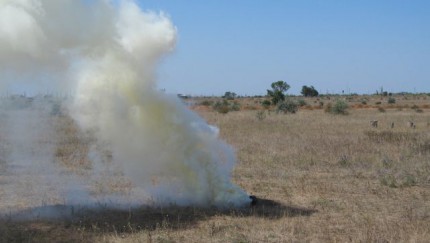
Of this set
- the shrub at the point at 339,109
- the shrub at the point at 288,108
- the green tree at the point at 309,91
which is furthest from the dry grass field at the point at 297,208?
the green tree at the point at 309,91

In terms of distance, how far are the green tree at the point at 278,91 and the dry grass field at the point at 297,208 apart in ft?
148

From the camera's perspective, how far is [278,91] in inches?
2717

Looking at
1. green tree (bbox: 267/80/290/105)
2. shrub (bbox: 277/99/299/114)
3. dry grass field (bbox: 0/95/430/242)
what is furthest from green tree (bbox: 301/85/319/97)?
dry grass field (bbox: 0/95/430/242)

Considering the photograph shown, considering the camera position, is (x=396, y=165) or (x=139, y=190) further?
(x=396, y=165)

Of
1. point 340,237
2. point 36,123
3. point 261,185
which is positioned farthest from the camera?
point 36,123

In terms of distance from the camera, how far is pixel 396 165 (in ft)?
58.2

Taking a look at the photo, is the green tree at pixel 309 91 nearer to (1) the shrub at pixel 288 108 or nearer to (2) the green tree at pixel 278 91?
(2) the green tree at pixel 278 91

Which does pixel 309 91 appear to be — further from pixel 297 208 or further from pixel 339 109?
pixel 297 208

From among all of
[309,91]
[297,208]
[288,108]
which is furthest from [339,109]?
[309,91]

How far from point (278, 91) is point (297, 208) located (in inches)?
2273

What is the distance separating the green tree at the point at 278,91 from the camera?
67688 millimetres

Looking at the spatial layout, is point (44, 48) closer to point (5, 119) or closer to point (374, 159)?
point (5, 119)

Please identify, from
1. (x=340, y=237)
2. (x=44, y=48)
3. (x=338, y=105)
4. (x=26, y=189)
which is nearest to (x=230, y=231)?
(x=340, y=237)

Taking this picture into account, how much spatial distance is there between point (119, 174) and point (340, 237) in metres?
8.38
